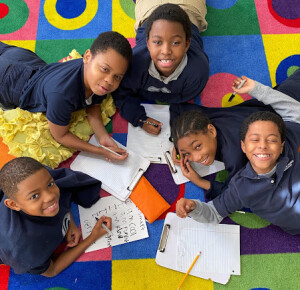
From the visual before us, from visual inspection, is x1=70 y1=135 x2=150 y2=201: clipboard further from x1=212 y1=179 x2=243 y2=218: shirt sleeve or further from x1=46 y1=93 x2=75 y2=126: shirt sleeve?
x1=212 y1=179 x2=243 y2=218: shirt sleeve

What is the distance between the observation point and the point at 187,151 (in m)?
1.15

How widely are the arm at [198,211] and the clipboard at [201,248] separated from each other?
2.2 inches

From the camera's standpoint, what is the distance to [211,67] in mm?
1517

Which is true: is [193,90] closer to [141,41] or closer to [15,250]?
[141,41]

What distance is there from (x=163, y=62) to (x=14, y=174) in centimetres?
65

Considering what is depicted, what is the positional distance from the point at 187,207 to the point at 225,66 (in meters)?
0.79

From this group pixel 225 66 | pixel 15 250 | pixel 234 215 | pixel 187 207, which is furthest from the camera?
pixel 225 66

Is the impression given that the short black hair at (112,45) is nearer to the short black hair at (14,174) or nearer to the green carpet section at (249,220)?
the short black hair at (14,174)

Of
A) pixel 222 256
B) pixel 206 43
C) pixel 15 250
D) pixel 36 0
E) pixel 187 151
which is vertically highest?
pixel 36 0

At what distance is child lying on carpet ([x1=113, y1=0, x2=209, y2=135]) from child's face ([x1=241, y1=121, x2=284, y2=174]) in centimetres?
39

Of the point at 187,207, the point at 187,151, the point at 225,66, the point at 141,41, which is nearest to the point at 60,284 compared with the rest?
the point at 187,207

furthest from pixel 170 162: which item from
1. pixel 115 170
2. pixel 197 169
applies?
pixel 115 170

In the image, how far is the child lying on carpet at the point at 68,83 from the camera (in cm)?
107

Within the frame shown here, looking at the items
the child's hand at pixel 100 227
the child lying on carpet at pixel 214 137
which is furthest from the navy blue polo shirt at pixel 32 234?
the child lying on carpet at pixel 214 137
